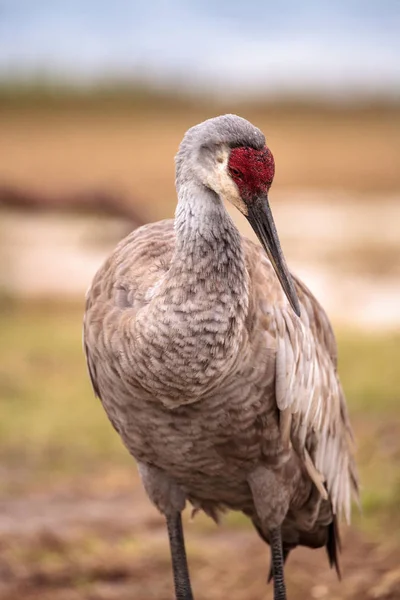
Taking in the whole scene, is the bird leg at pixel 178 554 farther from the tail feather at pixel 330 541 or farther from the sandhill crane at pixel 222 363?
the tail feather at pixel 330 541

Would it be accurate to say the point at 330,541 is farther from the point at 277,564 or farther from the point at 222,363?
the point at 222,363

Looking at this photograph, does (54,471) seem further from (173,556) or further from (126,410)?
(126,410)

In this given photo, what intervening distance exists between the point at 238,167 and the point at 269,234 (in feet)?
0.70

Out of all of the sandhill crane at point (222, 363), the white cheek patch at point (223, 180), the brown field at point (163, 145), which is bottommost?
the sandhill crane at point (222, 363)

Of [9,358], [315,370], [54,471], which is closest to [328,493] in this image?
[315,370]

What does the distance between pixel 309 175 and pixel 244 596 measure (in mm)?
11893

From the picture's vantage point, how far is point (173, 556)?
3.61 meters

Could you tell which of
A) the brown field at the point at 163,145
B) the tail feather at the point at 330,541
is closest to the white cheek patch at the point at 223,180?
the tail feather at the point at 330,541

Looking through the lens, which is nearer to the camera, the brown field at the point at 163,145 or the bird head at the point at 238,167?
the bird head at the point at 238,167

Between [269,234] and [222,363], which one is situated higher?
[269,234]

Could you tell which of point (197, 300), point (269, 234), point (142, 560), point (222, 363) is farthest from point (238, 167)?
point (142, 560)

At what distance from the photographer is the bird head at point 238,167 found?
9.03 feet

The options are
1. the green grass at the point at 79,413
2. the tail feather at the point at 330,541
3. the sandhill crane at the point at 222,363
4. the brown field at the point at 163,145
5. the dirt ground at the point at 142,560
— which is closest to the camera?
the sandhill crane at the point at 222,363

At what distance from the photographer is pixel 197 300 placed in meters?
2.88
